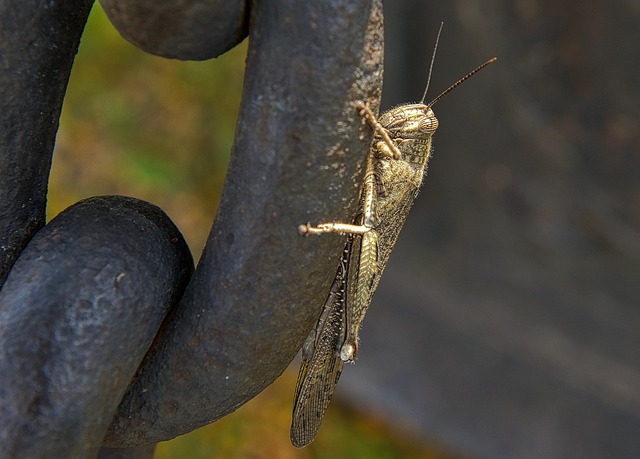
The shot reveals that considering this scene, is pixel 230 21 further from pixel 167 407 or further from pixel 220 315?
pixel 167 407

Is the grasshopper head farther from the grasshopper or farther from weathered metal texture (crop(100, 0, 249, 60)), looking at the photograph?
weathered metal texture (crop(100, 0, 249, 60))

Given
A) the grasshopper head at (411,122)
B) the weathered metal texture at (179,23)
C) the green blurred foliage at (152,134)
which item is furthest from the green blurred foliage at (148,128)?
the weathered metal texture at (179,23)

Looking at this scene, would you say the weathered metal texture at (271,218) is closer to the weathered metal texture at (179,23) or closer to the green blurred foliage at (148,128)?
the weathered metal texture at (179,23)

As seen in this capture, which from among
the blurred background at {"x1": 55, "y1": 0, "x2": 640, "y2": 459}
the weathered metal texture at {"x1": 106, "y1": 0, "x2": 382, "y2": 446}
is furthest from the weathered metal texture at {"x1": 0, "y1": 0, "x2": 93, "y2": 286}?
the blurred background at {"x1": 55, "y1": 0, "x2": 640, "y2": 459}

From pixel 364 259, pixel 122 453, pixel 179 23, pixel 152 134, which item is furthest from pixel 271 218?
pixel 152 134

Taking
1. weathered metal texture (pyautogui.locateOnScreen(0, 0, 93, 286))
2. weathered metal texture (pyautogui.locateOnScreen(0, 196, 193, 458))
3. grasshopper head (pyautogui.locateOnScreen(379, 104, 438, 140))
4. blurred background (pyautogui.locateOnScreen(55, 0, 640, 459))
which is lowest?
blurred background (pyautogui.locateOnScreen(55, 0, 640, 459))

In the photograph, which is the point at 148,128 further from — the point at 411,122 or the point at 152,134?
the point at 411,122
